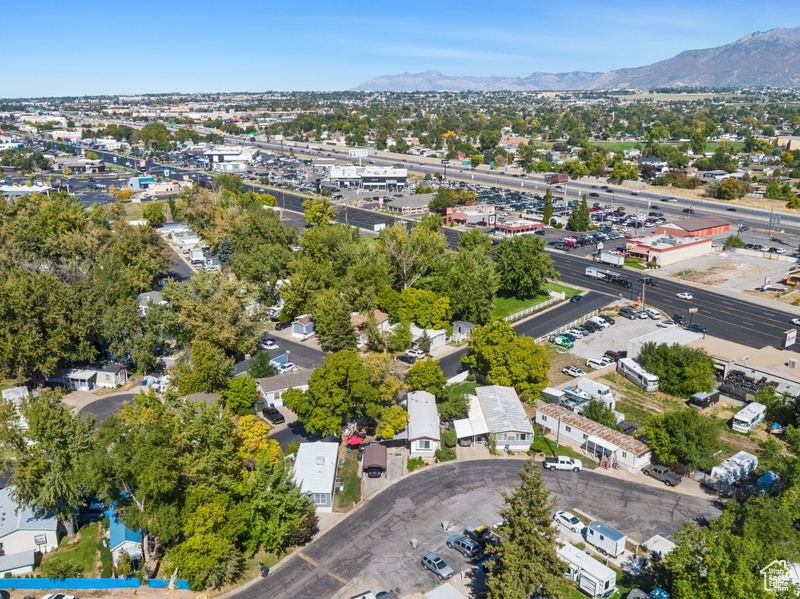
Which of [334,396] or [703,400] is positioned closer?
[334,396]

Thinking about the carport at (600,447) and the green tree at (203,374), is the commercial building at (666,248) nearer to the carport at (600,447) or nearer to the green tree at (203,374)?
the carport at (600,447)

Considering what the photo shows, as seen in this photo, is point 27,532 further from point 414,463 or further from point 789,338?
point 789,338

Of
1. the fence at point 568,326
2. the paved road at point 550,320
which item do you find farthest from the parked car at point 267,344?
the fence at point 568,326

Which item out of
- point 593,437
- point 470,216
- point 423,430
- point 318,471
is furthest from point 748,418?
point 470,216

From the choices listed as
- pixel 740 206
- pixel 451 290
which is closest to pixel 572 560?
pixel 451 290

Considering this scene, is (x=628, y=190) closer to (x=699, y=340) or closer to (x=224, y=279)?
(x=699, y=340)

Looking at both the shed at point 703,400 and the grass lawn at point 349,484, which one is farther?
the shed at point 703,400
